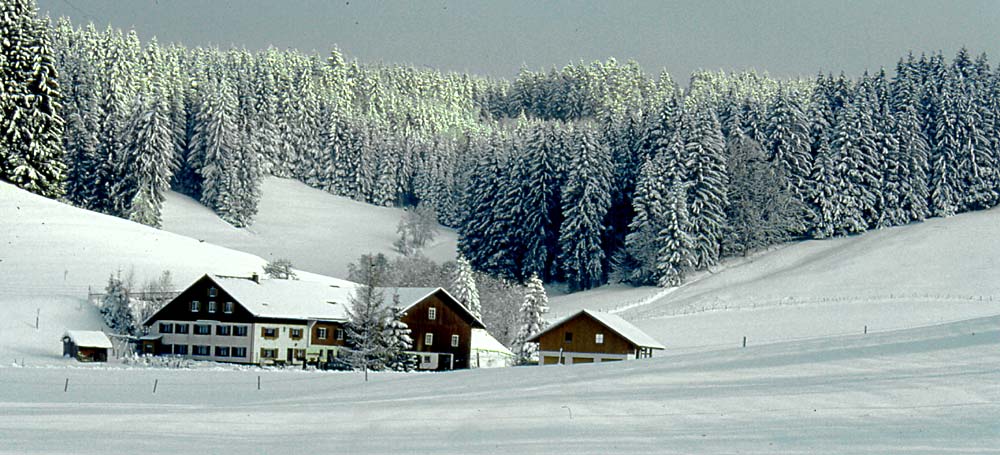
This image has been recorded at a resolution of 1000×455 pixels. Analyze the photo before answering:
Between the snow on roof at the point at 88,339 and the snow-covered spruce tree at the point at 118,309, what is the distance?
5.23 metres

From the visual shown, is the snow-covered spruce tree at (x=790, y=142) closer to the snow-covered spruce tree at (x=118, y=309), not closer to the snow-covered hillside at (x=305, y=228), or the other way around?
the snow-covered hillside at (x=305, y=228)

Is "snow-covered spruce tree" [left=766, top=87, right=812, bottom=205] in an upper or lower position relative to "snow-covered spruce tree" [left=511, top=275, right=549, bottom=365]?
upper

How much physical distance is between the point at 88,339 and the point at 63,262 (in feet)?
56.9

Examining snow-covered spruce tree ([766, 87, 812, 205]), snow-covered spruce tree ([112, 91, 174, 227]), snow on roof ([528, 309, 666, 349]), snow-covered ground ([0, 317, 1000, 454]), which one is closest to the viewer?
snow-covered ground ([0, 317, 1000, 454])

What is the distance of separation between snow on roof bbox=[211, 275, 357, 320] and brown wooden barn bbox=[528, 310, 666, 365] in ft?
41.1

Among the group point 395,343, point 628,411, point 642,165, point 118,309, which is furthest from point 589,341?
point 642,165

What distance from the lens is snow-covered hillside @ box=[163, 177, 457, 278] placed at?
11431 cm

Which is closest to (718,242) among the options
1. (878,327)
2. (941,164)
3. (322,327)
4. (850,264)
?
(850,264)

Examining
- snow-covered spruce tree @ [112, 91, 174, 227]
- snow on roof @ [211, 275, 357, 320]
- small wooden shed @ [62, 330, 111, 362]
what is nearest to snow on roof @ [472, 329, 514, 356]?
snow on roof @ [211, 275, 357, 320]

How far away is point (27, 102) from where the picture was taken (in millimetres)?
83625

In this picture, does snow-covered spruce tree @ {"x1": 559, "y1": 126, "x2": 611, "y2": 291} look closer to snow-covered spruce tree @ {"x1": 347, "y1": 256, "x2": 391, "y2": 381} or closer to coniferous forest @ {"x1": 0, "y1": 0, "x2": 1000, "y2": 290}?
coniferous forest @ {"x1": 0, "y1": 0, "x2": 1000, "y2": 290}

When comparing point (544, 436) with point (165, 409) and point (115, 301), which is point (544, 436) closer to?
point (165, 409)

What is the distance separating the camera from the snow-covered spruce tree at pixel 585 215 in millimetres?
100562

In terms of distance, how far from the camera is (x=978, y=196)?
102 m
